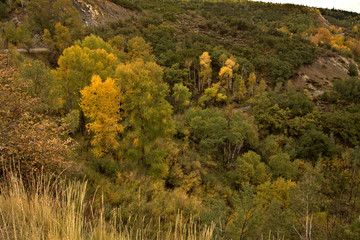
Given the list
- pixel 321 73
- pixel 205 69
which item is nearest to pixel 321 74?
pixel 321 73

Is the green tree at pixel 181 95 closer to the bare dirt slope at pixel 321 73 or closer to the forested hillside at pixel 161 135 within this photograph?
the forested hillside at pixel 161 135

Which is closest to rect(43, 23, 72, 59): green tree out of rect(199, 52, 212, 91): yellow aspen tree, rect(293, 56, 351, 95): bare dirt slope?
rect(199, 52, 212, 91): yellow aspen tree

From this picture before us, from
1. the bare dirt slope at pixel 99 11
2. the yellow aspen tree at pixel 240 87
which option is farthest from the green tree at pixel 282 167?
the bare dirt slope at pixel 99 11

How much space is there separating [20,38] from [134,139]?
28502mm

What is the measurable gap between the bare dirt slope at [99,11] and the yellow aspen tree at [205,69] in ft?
98.4

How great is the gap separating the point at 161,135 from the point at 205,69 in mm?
32522

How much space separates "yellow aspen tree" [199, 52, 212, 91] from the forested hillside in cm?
29

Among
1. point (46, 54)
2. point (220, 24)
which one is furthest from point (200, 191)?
point (220, 24)

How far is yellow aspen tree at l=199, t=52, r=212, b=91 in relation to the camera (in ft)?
151

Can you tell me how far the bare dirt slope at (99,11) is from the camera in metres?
51.2

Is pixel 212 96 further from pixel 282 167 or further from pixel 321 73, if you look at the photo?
pixel 321 73

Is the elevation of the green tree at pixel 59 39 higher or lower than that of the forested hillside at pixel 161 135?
higher

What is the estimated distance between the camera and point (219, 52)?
5297 cm

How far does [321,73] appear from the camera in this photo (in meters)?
63.6
